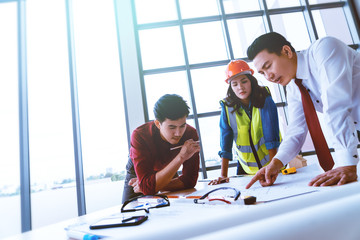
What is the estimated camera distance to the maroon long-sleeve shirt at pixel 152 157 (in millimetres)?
1266

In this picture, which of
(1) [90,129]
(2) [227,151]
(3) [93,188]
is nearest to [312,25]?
(2) [227,151]

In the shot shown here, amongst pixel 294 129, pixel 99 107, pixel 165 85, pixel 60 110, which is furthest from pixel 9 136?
pixel 294 129

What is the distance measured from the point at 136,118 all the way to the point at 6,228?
6.65ft

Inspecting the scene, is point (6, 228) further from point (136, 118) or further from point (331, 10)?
point (331, 10)

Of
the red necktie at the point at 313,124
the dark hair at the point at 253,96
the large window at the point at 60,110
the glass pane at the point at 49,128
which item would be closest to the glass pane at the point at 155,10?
the large window at the point at 60,110

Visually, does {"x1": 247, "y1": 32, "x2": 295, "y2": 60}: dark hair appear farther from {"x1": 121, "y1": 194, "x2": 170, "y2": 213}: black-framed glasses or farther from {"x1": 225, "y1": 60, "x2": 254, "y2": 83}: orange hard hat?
{"x1": 121, "y1": 194, "x2": 170, "y2": 213}: black-framed glasses

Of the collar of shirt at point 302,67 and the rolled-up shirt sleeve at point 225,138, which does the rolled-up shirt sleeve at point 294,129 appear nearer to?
the collar of shirt at point 302,67

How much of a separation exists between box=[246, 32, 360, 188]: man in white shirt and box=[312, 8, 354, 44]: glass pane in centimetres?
322

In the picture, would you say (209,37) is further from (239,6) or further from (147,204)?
(147,204)

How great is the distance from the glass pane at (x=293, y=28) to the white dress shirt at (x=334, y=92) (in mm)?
2960

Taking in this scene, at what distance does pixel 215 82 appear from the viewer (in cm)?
352

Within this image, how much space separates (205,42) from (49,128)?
8.70ft

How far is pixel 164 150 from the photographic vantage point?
1458mm

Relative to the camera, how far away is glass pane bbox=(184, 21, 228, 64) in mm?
3535
